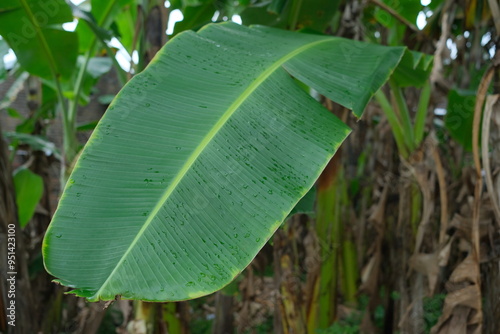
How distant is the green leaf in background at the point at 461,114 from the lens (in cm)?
112

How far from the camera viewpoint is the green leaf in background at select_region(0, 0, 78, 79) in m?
1.02

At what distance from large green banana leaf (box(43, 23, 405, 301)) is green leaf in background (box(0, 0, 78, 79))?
0.53 metres

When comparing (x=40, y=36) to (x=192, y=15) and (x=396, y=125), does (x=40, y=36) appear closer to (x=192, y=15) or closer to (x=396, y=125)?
(x=192, y=15)

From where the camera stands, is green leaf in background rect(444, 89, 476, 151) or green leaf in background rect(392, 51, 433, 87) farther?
green leaf in background rect(444, 89, 476, 151)

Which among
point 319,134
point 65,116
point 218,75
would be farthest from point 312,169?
point 65,116

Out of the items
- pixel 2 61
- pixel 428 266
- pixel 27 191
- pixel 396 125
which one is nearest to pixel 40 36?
pixel 2 61

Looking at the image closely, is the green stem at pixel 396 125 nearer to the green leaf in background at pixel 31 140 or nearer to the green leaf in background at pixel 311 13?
the green leaf in background at pixel 311 13

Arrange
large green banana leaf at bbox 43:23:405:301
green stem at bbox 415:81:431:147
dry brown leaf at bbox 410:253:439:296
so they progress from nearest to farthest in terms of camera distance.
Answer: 1. large green banana leaf at bbox 43:23:405:301
2. dry brown leaf at bbox 410:253:439:296
3. green stem at bbox 415:81:431:147

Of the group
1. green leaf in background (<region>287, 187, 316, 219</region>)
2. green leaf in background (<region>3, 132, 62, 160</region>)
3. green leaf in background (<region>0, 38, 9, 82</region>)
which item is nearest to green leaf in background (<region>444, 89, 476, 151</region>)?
green leaf in background (<region>287, 187, 316, 219</region>)

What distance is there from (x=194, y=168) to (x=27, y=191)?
1192mm

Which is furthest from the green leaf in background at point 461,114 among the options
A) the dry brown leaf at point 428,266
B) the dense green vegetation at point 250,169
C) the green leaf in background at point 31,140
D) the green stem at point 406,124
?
the green leaf in background at point 31,140

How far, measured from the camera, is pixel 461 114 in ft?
3.79

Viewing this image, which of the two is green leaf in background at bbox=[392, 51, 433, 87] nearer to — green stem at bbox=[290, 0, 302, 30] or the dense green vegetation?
the dense green vegetation

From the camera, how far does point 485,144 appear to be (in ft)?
2.66
